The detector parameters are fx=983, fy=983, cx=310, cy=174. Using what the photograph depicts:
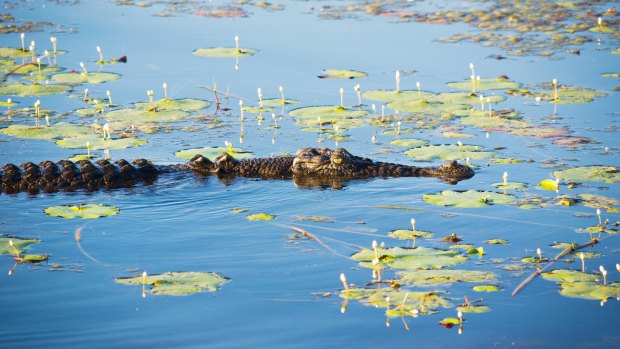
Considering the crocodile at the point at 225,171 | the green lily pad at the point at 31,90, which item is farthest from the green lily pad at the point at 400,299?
the green lily pad at the point at 31,90

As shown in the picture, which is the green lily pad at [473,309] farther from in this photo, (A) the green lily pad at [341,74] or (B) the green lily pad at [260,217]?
(A) the green lily pad at [341,74]

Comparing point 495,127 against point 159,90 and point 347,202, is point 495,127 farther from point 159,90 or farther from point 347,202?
point 159,90

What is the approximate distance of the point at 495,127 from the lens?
500 inches

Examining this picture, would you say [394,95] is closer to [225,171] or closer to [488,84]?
[488,84]

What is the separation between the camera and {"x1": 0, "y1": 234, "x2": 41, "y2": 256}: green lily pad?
8.84 m

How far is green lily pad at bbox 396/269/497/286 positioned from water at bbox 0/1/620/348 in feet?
0.59

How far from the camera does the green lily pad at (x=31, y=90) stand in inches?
567

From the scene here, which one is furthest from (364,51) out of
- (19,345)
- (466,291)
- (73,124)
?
(19,345)

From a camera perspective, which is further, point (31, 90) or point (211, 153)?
point (31, 90)

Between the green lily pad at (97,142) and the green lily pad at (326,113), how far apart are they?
2.22 metres

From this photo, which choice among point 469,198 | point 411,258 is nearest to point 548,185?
point 469,198

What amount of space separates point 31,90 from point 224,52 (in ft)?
11.5

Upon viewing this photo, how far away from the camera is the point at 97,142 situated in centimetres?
1216

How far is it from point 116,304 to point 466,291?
108 inches
